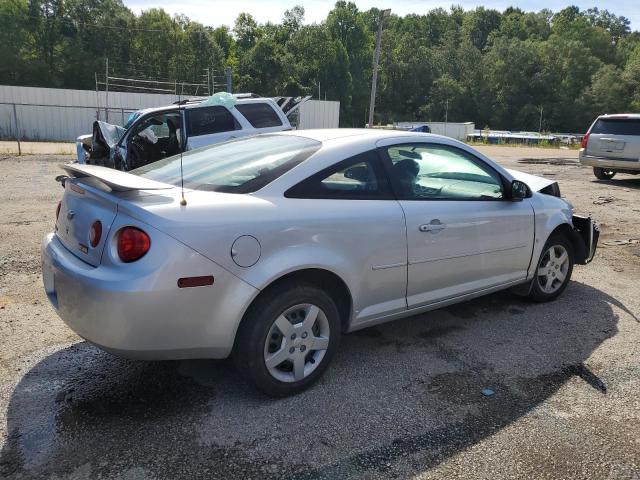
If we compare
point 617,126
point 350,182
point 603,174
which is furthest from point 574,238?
point 603,174

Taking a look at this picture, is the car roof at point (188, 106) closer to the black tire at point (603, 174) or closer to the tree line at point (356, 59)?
the black tire at point (603, 174)

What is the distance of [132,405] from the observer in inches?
122

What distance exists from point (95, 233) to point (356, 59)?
92.8 metres

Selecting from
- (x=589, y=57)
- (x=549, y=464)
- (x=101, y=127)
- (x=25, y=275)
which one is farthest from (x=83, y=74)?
(x=589, y=57)

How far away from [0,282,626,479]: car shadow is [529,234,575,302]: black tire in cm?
56

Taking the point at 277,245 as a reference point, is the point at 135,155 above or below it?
above

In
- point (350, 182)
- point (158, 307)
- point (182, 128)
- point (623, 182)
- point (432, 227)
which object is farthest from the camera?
point (623, 182)

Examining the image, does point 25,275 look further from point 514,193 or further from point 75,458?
point 514,193

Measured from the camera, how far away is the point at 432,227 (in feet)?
12.1

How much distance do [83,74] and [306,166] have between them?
67687 mm

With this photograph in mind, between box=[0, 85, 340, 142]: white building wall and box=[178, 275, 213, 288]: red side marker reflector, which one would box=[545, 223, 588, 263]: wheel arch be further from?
box=[0, 85, 340, 142]: white building wall

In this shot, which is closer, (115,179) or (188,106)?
(115,179)

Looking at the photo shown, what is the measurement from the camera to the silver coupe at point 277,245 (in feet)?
9.11

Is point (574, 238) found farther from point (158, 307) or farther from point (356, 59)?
point (356, 59)
